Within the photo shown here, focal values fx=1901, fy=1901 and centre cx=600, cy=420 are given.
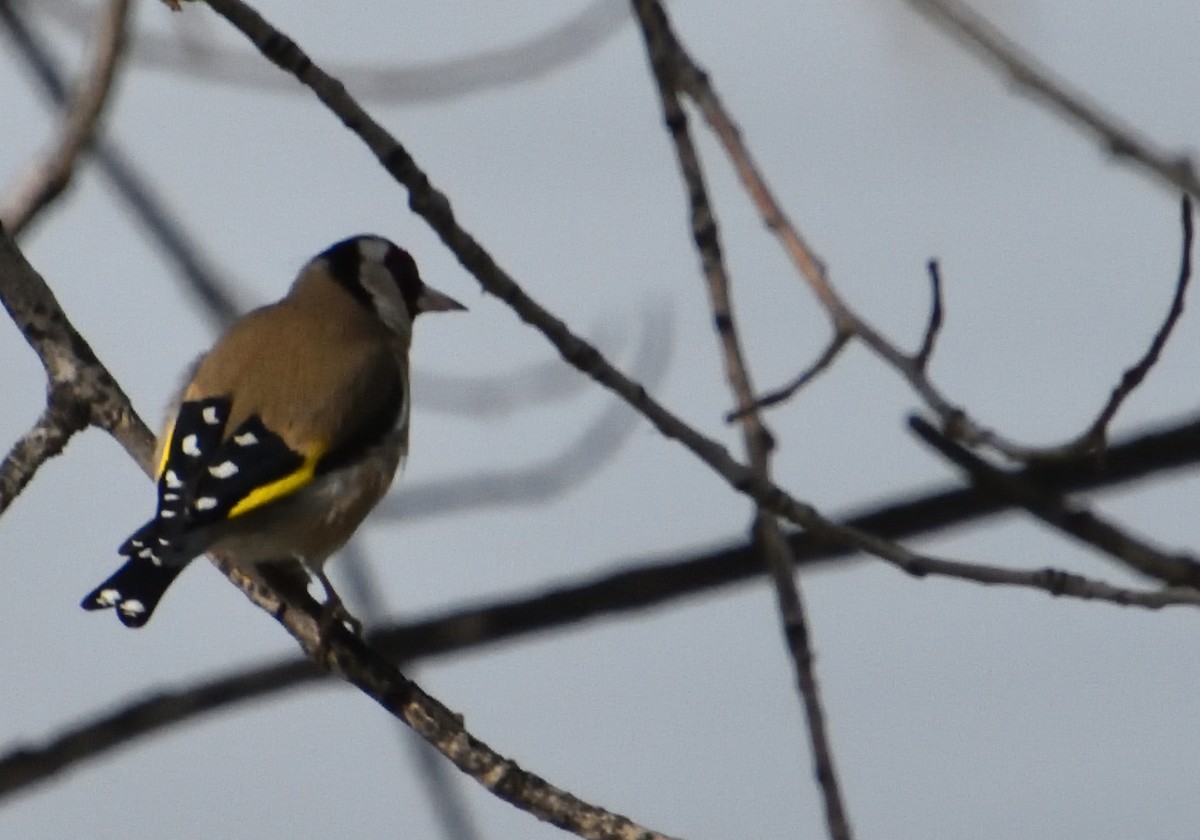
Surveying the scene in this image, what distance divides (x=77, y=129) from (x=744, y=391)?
1.16 m

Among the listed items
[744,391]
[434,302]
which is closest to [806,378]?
[744,391]

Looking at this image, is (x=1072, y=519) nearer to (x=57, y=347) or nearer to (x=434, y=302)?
(x=57, y=347)

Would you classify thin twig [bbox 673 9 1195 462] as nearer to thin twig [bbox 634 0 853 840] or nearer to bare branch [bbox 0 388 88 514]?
thin twig [bbox 634 0 853 840]

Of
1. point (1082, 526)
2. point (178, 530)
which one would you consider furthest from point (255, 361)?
point (1082, 526)

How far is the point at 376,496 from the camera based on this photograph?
348cm

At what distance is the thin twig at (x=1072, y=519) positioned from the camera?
1695 millimetres

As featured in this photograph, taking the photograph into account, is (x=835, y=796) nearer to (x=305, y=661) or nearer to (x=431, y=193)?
(x=431, y=193)

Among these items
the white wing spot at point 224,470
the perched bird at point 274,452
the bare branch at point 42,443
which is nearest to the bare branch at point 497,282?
the bare branch at point 42,443

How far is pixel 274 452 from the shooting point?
331 centimetres

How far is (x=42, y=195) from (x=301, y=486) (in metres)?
0.67

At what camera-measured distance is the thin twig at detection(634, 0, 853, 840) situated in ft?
7.23

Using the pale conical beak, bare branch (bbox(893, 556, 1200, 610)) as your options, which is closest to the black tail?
bare branch (bbox(893, 556, 1200, 610))

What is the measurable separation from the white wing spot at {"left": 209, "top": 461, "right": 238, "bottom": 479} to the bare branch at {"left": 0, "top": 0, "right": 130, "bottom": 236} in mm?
490

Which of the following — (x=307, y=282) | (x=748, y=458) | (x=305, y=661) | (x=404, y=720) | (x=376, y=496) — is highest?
(x=307, y=282)
